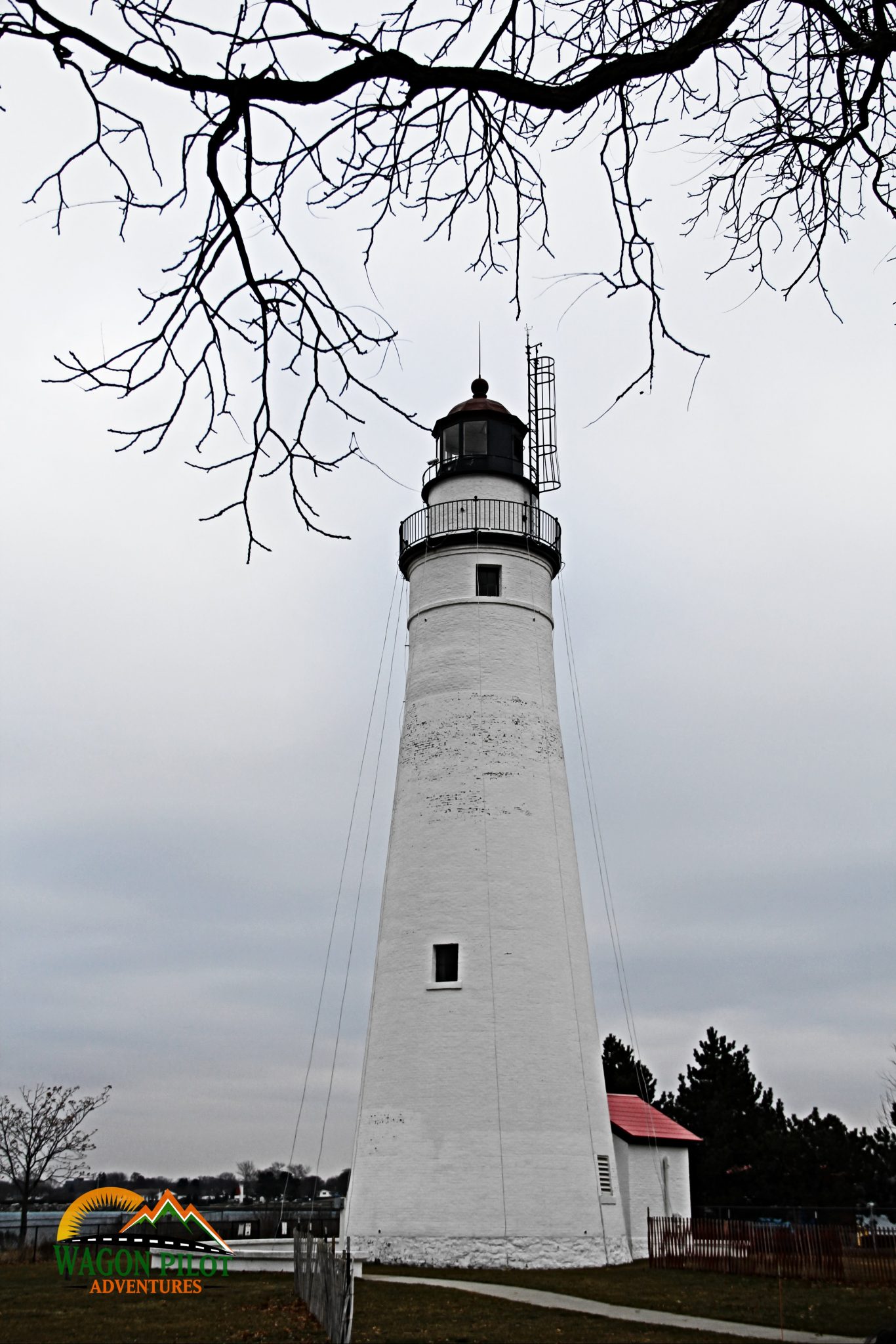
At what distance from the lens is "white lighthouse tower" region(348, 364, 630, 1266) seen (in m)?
20.6

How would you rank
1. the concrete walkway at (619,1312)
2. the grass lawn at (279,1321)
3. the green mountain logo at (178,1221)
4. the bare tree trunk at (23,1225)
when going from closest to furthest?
the grass lawn at (279,1321) → the concrete walkway at (619,1312) → the green mountain logo at (178,1221) → the bare tree trunk at (23,1225)

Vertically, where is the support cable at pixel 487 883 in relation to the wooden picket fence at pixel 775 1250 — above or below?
above

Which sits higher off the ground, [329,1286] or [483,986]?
[483,986]

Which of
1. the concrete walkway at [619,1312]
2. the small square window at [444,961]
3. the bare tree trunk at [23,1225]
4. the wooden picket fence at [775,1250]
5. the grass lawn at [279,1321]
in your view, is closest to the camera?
Result: the grass lawn at [279,1321]

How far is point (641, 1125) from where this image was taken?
85.6 ft

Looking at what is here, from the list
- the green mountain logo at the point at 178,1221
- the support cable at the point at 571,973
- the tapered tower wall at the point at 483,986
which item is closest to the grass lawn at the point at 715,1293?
the tapered tower wall at the point at 483,986

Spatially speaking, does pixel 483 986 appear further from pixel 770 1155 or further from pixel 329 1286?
pixel 770 1155

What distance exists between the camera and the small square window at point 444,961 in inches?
864

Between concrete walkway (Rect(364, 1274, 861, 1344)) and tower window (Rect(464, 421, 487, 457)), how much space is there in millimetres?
15813

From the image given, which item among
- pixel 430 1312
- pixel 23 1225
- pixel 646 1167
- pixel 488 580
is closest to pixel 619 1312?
pixel 430 1312

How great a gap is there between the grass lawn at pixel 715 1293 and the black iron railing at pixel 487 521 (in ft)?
44.6

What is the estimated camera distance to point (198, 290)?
14.8 ft

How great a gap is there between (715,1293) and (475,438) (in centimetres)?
1684

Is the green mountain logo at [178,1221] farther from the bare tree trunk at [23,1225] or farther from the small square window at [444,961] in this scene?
the small square window at [444,961]
